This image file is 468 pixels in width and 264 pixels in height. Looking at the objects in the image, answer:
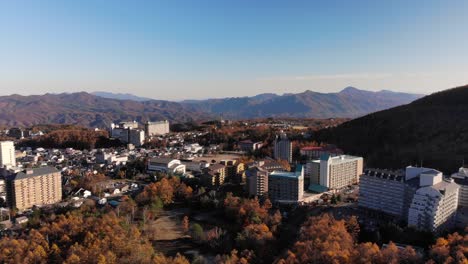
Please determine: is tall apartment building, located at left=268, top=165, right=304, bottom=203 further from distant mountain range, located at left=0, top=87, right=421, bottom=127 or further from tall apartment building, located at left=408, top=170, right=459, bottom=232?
distant mountain range, located at left=0, top=87, right=421, bottom=127

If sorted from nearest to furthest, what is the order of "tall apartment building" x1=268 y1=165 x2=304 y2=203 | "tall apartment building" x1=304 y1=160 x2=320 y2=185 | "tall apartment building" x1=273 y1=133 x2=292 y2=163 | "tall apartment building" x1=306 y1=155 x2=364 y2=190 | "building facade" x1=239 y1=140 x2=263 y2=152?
"tall apartment building" x1=268 y1=165 x2=304 y2=203, "tall apartment building" x1=306 y1=155 x2=364 y2=190, "tall apartment building" x1=304 y1=160 x2=320 y2=185, "tall apartment building" x1=273 y1=133 x2=292 y2=163, "building facade" x1=239 y1=140 x2=263 y2=152

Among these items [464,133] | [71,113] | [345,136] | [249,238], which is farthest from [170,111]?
[249,238]

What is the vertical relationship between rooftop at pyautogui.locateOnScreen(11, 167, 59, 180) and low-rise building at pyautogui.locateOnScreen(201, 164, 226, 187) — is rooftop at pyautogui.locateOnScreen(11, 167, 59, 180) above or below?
above

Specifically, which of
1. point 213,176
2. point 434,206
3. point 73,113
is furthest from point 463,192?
point 73,113

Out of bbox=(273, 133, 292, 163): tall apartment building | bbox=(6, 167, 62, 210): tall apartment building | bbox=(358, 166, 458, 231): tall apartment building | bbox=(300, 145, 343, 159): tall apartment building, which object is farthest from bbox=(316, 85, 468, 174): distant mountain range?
bbox=(6, 167, 62, 210): tall apartment building

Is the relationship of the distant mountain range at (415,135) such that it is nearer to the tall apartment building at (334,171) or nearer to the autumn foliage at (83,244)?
the tall apartment building at (334,171)
